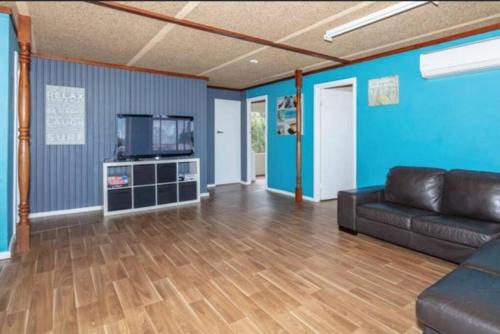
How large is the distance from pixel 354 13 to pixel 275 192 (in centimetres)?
414

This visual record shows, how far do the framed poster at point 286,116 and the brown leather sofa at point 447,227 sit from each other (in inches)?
97.3

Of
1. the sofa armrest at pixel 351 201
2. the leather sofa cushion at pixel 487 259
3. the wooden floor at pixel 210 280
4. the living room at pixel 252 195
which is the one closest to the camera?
the leather sofa cushion at pixel 487 259

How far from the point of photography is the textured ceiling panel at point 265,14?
8.39ft

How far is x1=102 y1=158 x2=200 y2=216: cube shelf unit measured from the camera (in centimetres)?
454

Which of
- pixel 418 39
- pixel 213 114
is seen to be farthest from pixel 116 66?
pixel 418 39

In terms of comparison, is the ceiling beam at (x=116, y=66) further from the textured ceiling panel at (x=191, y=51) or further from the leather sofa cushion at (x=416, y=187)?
the leather sofa cushion at (x=416, y=187)

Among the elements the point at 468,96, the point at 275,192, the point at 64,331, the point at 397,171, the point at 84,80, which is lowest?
the point at 64,331

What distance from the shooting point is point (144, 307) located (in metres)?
2.06

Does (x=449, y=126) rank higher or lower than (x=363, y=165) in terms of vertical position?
higher

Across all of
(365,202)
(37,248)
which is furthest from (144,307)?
(365,202)

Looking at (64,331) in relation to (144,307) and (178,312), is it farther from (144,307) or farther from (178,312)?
(178,312)

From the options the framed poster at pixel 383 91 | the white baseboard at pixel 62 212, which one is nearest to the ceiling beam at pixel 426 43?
the framed poster at pixel 383 91

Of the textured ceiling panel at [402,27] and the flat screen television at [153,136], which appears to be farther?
the flat screen television at [153,136]

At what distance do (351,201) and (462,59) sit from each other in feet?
6.40
